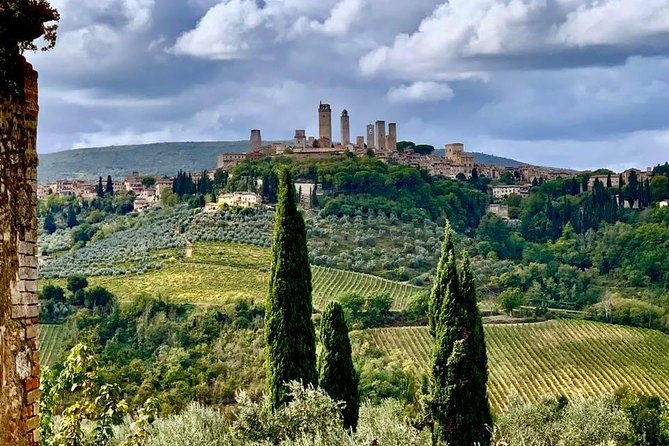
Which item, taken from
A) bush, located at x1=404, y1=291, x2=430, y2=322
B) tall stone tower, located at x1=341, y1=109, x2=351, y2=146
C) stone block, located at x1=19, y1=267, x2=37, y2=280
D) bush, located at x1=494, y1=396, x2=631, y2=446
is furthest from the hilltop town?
stone block, located at x1=19, y1=267, x2=37, y2=280

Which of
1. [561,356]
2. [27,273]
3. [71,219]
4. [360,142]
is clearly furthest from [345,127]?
[27,273]

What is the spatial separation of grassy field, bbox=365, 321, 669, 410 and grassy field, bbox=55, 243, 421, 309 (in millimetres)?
6360

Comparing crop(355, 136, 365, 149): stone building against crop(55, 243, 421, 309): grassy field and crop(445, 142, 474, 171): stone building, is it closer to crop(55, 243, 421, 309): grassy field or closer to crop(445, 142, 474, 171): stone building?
crop(445, 142, 474, 171): stone building

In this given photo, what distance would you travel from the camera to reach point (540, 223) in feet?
284

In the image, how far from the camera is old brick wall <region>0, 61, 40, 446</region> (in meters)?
3.35

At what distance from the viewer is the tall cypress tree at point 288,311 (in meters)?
13.8

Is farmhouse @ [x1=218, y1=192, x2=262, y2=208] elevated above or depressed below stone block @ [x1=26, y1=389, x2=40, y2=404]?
below

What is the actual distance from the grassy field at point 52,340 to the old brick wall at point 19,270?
35.5 metres

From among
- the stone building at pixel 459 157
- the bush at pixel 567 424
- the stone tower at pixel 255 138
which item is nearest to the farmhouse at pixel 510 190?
the stone building at pixel 459 157

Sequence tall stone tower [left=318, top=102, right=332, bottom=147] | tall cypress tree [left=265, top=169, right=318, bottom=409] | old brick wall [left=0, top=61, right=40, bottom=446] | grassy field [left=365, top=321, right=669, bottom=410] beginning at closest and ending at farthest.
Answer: old brick wall [left=0, top=61, right=40, bottom=446]
tall cypress tree [left=265, top=169, right=318, bottom=409]
grassy field [left=365, top=321, right=669, bottom=410]
tall stone tower [left=318, top=102, right=332, bottom=147]

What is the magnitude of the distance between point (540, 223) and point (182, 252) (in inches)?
1659

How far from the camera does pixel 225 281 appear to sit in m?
51.6

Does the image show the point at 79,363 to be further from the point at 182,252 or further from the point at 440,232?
the point at 440,232

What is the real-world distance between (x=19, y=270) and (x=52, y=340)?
132 feet
